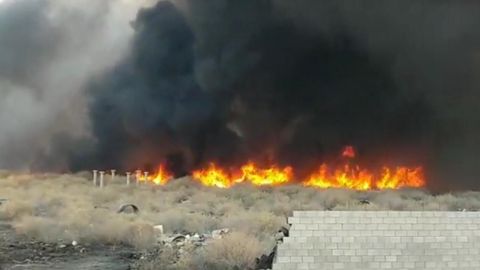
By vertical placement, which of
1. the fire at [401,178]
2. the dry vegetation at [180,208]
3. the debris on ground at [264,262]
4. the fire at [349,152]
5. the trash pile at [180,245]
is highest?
the fire at [349,152]

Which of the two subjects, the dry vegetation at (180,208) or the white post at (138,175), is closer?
the dry vegetation at (180,208)

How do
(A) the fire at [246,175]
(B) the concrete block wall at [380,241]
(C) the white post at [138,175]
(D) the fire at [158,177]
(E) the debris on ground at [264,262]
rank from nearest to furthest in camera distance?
(B) the concrete block wall at [380,241] < (E) the debris on ground at [264,262] < (C) the white post at [138,175] < (D) the fire at [158,177] < (A) the fire at [246,175]

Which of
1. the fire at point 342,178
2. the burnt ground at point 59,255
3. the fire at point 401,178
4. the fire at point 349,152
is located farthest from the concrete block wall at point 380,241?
the fire at point 349,152

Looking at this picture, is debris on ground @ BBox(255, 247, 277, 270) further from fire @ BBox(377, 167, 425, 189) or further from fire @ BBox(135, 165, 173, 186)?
fire @ BBox(377, 167, 425, 189)

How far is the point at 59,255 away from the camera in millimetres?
17984

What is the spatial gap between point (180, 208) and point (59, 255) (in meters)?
11.5

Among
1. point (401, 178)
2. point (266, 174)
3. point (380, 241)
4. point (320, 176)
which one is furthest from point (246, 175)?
point (380, 241)

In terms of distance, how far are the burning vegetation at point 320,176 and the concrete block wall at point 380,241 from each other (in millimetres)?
32700

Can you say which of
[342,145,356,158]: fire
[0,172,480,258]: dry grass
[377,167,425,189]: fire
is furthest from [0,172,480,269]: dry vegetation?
[342,145,356,158]: fire

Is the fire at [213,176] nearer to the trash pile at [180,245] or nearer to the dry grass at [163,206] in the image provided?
the dry grass at [163,206]

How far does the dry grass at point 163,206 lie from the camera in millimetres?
20891

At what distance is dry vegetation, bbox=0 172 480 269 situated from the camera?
16.8 meters

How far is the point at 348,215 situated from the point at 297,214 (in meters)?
0.97

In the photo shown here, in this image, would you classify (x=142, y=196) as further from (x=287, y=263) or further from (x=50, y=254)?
(x=287, y=263)
